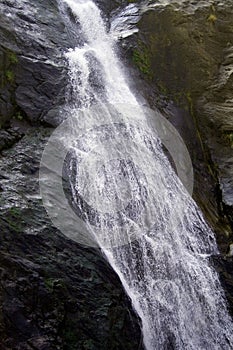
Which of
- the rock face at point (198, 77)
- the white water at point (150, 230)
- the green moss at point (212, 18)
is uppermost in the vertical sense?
the green moss at point (212, 18)

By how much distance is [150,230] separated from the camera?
7.05 meters

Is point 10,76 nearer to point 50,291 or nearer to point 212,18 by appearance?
point 50,291

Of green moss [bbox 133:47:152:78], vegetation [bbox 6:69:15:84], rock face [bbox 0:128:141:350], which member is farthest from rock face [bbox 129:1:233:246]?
rock face [bbox 0:128:141:350]

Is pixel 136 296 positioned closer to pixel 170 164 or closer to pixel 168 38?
pixel 170 164

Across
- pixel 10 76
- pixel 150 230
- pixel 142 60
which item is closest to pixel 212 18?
pixel 142 60

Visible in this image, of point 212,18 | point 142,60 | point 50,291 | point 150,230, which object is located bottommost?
point 150,230

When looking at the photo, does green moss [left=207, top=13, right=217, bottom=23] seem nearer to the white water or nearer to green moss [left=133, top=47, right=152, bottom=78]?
green moss [left=133, top=47, right=152, bottom=78]

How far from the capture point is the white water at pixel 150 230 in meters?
6.18

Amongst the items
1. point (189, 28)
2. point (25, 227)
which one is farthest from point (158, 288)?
point (189, 28)

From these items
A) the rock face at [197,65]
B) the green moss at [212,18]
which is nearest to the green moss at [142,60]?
the rock face at [197,65]

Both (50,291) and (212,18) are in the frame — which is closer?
(50,291)

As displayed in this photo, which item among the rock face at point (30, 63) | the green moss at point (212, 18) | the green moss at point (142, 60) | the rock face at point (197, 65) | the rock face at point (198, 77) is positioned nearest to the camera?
the rock face at point (30, 63)

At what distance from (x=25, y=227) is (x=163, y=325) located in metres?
2.38

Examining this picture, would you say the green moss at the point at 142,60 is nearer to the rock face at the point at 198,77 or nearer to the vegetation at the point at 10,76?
the rock face at the point at 198,77
